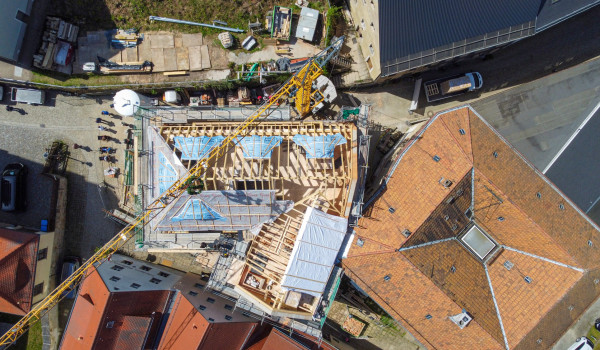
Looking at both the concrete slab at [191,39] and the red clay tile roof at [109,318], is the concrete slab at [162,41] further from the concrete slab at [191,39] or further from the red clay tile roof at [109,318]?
the red clay tile roof at [109,318]

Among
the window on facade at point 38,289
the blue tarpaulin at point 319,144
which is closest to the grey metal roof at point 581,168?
the blue tarpaulin at point 319,144

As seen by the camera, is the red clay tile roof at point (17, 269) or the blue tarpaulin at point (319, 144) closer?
the blue tarpaulin at point (319, 144)

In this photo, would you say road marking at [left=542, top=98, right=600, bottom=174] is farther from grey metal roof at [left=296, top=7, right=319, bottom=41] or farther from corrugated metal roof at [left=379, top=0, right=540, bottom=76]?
grey metal roof at [left=296, top=7, right=319, bottom=41]

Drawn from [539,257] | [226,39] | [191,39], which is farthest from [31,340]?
[539,257]

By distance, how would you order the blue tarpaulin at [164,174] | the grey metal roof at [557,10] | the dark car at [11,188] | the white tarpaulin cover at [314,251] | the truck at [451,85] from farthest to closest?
1. the dark car at [11,188]
2. the truck at [451,85]
3. the blue tarpaulin at [164,174]
4. the white tarpaulin cover at [314,251]
5. the grey metal roof at [557,10]

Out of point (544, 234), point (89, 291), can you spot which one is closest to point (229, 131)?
Answer: point (89, 291)

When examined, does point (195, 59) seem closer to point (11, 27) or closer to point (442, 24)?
point (11, 27)
